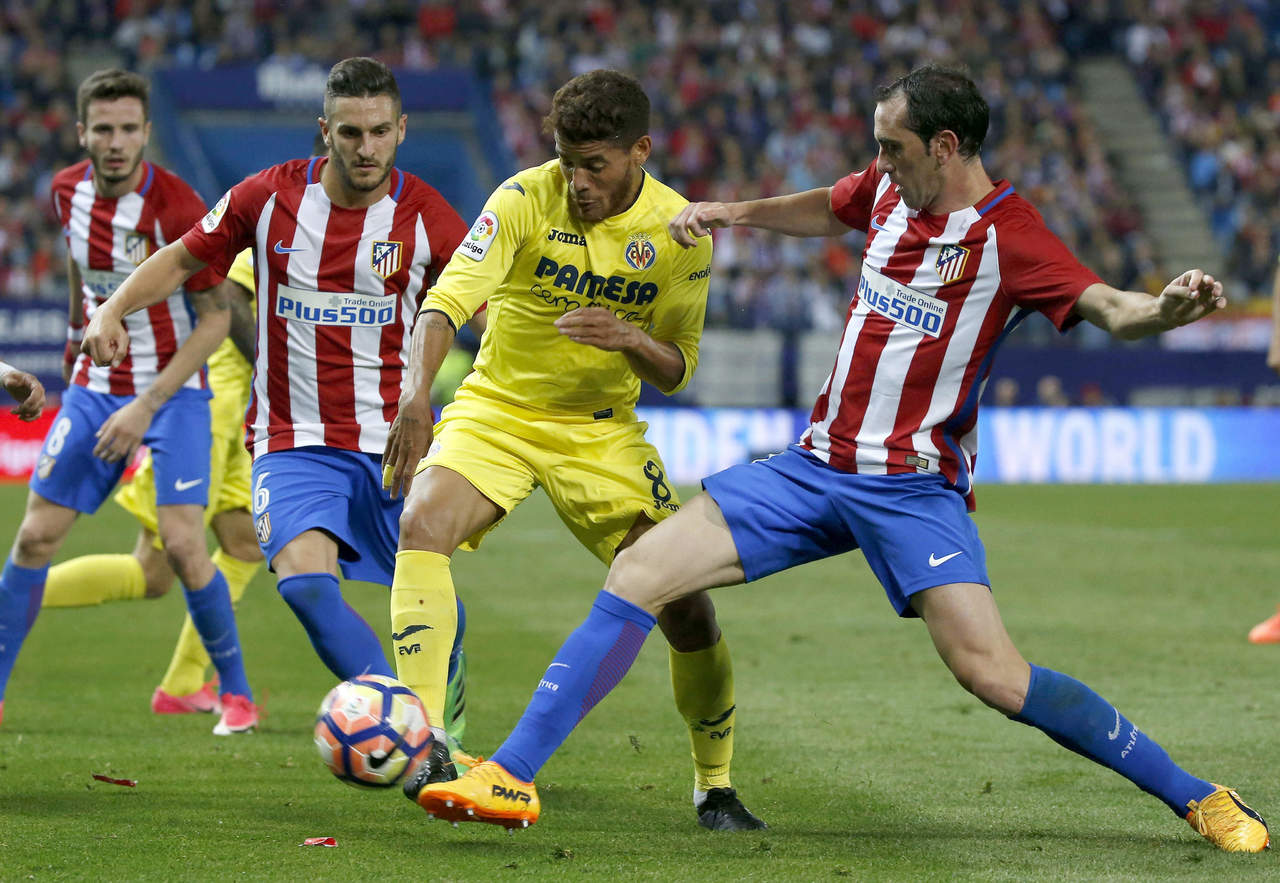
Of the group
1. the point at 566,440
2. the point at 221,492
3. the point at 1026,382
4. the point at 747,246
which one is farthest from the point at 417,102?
the point at 566,440

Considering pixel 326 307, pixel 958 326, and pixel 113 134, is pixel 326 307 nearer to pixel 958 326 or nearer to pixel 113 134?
pixel 113 134

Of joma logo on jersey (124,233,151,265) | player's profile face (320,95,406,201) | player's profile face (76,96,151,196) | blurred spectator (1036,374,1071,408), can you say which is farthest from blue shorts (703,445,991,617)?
blurred spectator (1036,374,1071,408)

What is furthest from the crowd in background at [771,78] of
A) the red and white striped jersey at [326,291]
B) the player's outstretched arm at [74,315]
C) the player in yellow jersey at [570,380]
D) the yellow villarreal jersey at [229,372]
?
the player in yellow jersey at [570,380]

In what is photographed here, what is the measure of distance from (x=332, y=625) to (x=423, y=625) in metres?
0.37

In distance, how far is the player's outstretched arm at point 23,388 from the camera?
460 centimetres

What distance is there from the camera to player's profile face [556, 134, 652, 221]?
4668mm

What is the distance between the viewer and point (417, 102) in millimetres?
24969

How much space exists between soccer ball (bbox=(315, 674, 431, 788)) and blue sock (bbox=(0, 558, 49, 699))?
240 centimetres

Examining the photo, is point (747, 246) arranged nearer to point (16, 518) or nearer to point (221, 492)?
point (16, 518)

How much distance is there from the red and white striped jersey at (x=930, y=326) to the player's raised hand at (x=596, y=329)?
0.59m

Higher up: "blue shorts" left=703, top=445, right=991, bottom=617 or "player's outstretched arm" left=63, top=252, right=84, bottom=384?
"player's outstretched arm" left=63, top=252, right=84, bottom=384

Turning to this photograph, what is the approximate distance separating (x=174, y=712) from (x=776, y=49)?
74.4ft

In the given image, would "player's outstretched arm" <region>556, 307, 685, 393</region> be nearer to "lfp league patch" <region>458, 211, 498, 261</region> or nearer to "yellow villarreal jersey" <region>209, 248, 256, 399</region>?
"lfp league patch" <region>458, 211, 498, 261</region>

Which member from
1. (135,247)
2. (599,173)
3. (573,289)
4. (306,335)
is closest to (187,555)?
(135,247)
